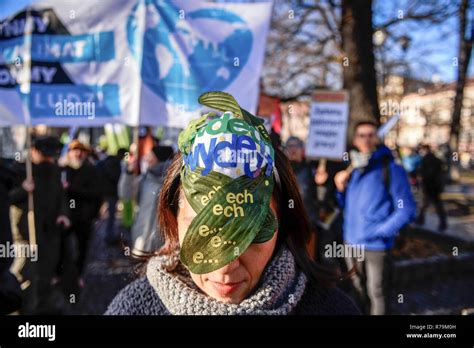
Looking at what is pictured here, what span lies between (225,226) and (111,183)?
13.2 feet

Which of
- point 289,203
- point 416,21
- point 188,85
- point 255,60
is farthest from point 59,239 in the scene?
point 416,21

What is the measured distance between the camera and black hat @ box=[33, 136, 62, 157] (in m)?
2.94

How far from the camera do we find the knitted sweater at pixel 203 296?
0.94m

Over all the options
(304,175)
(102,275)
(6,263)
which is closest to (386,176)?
(304,175)

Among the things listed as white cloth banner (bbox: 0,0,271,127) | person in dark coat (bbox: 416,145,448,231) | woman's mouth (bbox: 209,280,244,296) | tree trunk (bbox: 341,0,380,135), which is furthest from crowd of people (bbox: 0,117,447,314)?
person in dark coat (bbox: 416,145,448,231)

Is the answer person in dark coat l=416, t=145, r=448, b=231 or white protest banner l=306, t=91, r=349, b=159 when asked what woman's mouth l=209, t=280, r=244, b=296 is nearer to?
white protest banner l=306, t=91, r=349, b=159

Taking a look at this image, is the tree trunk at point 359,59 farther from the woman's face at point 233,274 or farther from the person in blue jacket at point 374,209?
the woman's face at point 233,274

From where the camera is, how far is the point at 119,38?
7.39 feet

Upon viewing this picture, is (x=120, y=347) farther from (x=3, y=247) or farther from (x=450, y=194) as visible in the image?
(x=450, y=194)

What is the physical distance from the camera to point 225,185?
882 mm

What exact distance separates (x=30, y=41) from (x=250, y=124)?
168cm

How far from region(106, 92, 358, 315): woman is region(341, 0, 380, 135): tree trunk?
7.48ft
